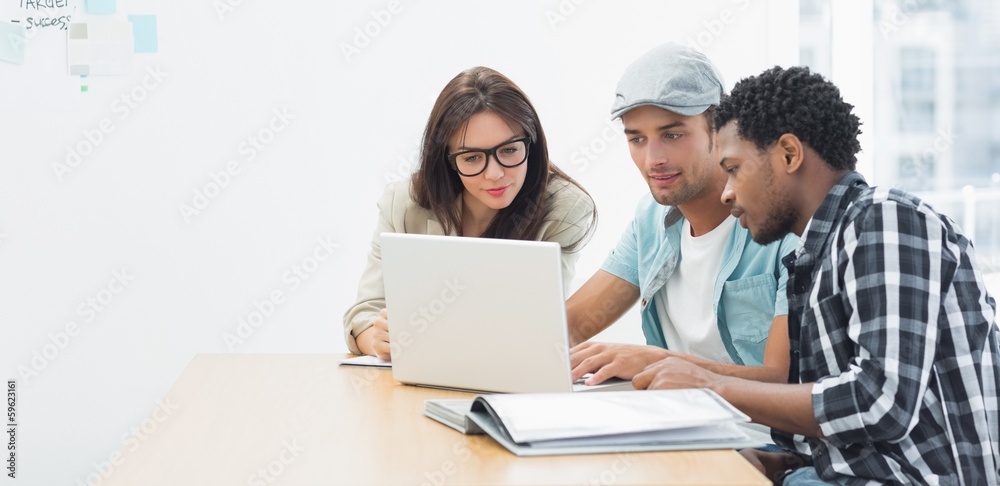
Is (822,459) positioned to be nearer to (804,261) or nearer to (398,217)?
(804,261)

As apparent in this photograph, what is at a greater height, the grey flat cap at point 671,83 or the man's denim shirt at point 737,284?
the grey flat cap at point 671,83

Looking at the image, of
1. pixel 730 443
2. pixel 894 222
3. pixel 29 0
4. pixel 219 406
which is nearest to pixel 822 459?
pixel 730 443

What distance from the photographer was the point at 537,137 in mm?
2189

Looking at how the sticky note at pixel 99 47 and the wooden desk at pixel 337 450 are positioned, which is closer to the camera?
the wooden desk at pixel 337 450

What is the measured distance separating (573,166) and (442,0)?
667mm

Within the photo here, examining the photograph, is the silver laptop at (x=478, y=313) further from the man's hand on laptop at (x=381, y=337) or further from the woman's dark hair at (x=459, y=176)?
the woman's dark hair at (x=459, y=176)

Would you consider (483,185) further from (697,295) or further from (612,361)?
(612,361)

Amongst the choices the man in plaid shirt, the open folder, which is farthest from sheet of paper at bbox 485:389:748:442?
the man in plaid shirt

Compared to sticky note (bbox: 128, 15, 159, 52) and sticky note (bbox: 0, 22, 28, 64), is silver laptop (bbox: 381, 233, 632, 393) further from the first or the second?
sticky note (bbox: 0, 22, 28, 64)

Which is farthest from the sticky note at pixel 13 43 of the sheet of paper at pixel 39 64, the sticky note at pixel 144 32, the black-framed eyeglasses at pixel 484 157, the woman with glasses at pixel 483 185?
the black-framed eyeglasses at pixel 484 157

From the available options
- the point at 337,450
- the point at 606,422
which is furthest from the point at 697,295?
the point at 337,450

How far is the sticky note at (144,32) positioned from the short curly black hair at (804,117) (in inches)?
79.4

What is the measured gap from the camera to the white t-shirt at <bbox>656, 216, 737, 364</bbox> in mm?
1859

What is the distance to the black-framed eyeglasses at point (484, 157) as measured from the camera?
209cm
